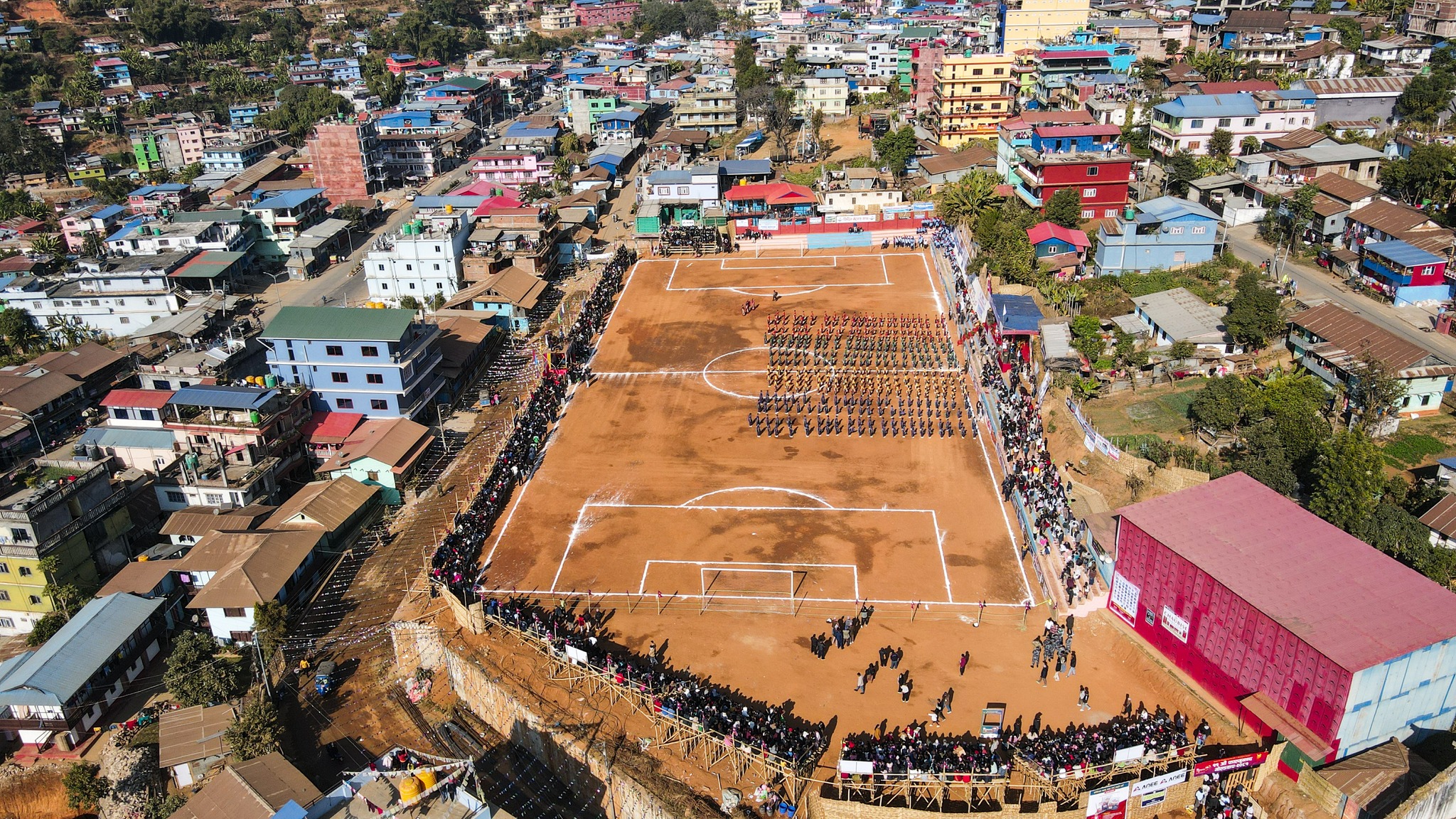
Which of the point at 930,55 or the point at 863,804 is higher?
the point at 930,55

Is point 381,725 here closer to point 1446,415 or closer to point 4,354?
point 1446,415

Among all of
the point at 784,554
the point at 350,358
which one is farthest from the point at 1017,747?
the point at 350,358

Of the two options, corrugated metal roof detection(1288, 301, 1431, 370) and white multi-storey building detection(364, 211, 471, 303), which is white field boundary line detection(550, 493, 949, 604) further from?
white multi-storey building detection(364, 211, 471, 303)

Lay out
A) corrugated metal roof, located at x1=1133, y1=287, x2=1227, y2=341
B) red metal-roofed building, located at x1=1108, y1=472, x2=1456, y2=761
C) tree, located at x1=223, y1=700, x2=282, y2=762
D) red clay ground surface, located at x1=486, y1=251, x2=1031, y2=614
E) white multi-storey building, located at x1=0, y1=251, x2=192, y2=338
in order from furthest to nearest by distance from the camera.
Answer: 1. white multi-storey building, located at x1=0, y1=251, x2=192, y2=338
2. corrugated metal roof, located at x1=1133, y1=287, x2=1227, y2=341
3. red clay ground surface, located at x1=486, y1=251, x2=1031, y2=614
4. tree, located at x1=223, y1=700, x2=282, y2=762
5. red metal-roofed building, located at x1=1108, y1=472, x2=1456, y2=761

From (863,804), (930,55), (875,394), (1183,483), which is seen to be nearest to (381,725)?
(863,804)

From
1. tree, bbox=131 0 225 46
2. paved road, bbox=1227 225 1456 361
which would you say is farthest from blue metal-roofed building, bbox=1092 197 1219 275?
tree, bbox=131 0 225 46

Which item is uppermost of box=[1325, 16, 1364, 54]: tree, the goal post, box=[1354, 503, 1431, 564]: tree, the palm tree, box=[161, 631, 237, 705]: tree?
box=[1325, 16, 1364, 54]: tree
